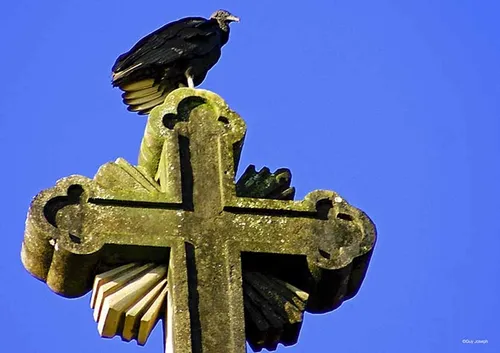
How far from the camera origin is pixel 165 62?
8.62 meters

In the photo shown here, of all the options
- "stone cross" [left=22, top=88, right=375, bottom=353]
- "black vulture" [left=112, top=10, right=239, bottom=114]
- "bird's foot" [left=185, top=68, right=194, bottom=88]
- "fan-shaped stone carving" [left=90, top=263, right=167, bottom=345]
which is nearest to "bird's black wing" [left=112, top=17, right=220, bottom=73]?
"black vulture" [left=112, top=10, right=239, bottom=114]

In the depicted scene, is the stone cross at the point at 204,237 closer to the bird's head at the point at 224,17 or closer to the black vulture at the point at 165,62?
the black vulture at the point at 165,62

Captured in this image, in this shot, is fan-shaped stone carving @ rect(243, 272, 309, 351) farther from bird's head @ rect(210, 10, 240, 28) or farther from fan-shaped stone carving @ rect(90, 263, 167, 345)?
bird's head @ rect(210, 10, 240, 28)

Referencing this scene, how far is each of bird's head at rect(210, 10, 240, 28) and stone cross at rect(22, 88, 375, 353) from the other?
436 cm

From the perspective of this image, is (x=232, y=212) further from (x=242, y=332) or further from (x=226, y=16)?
(x=226, y=16)

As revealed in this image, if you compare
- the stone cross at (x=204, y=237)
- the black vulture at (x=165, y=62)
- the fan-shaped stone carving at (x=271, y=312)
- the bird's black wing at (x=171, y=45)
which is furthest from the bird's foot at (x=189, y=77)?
the fan-shaped stone carving at (x=271, y=312)

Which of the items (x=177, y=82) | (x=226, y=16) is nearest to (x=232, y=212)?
(x=177, y=82)

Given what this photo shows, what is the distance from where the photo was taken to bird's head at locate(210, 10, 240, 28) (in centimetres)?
1081

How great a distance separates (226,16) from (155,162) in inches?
186

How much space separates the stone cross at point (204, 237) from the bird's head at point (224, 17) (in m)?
4.36

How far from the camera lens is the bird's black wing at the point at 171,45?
8773mm

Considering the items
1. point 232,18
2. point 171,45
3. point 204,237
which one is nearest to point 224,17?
point 232,18

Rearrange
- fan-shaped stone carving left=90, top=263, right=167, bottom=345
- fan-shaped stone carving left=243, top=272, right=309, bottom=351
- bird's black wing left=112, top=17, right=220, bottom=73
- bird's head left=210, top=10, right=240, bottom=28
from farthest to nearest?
bird's head left=210, top=10, right=240, bottom=28 < bird's black wing left=112, top=17, right=220, bottom=73 < fan-shaped stone carving left=243, top=272, right=309, bottom=351 < fan-shaped stone carving left=90, top=263, right=167, bottom=345

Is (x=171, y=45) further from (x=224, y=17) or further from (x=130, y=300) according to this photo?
(x=130, y=300)
